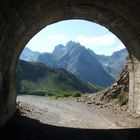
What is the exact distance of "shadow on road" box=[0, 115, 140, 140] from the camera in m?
11.9

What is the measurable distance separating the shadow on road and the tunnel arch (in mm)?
654

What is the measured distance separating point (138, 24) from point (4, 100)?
6.91m

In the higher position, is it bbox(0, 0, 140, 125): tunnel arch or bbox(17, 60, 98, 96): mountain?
bbox(17, 60, 98, 96): mountain

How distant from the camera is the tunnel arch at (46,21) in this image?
1077 cm

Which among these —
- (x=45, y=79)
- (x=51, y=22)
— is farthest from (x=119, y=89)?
(x=45, y=79)

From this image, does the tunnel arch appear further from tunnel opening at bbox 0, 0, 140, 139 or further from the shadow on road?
the shadow on road

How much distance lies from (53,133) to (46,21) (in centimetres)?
569

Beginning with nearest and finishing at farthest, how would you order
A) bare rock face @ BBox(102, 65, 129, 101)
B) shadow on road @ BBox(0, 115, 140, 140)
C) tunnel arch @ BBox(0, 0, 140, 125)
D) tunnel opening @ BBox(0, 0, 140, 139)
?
tunnel arch @ BBox(0, 0, 140, 125), tunnel opening @ BBox(0, 0, 140, 139), shadow on road @ BBox(0, 115, 140, 140), bare rock face @ BBox(102, 65, 129, 101)

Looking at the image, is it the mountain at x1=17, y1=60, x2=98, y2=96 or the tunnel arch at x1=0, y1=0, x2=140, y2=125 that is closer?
the tunnel arch at x1=0, y1=0, x2=140, y2=125

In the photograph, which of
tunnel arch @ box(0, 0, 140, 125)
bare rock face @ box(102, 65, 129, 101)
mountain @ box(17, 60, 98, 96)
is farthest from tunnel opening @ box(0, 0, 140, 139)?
mountain @ box(17, 60, 98, 96)

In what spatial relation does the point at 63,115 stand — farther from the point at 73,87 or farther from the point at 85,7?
the point at 73,87

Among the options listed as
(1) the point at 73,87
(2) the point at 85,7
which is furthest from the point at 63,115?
(1) the point at 73,87

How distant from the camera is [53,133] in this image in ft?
41.8

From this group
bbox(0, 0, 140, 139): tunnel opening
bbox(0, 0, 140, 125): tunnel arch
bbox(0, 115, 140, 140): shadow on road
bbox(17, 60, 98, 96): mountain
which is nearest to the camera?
bbox(0, 0, 140, 125): tunnel arch
